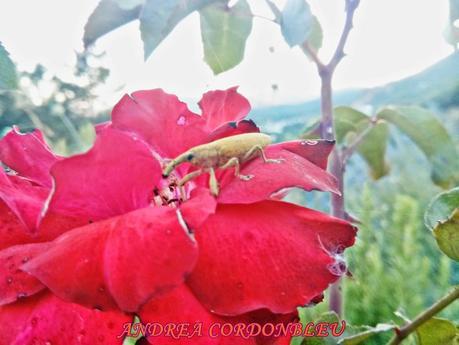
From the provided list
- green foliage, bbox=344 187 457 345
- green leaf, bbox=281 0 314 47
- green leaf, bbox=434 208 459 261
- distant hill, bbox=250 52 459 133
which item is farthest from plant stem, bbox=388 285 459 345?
distant hill, bbox=250 52 459 133

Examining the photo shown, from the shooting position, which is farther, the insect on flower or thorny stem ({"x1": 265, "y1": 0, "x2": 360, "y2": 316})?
thorny stem ({"x1": 265, "y1": 0, "x2": 360, "y2": 316})

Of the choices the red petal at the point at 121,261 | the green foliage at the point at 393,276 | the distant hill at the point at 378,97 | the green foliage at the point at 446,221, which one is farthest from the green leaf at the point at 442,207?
the distant hill at the point at 378,97

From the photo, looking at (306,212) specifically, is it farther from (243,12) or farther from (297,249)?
(243,12)

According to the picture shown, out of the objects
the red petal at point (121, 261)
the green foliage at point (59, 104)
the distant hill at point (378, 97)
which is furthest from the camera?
the distant hill at point (378, 97)

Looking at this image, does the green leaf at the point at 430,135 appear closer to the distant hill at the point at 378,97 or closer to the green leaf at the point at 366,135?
the green leaf at the point at 366,135

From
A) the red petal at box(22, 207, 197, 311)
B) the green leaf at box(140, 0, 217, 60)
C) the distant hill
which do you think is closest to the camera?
the red petal at box(22, 207, 197, 311)

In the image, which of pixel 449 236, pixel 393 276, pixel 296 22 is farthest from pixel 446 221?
pixel 393 276

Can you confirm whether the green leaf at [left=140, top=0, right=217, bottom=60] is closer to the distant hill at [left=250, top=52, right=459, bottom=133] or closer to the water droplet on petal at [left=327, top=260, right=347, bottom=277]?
the water droplet on petal at [left=327, top=260, right=347, bottom=277]
